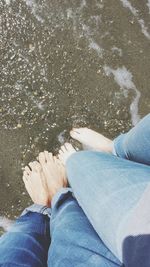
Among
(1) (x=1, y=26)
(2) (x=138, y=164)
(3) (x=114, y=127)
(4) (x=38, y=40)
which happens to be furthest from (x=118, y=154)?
(1) (x=1, y=26)

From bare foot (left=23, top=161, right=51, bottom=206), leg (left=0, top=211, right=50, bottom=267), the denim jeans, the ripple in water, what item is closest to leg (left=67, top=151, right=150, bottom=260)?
the denim jeans

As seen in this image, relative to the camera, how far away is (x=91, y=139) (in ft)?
7.66

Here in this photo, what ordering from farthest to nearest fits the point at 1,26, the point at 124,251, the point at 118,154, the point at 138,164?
the point at 1,26, the point at 118,154, the point at 138,164, the point at 124,251

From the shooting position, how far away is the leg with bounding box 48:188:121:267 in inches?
53.6

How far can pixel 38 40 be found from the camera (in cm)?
238

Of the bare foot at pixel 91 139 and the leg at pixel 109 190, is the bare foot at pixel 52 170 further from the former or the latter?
the leg at pixel 109 190

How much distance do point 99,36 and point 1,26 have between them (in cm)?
56

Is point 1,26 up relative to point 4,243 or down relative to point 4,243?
up

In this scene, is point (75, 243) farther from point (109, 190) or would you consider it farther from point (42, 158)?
point (42, 158)

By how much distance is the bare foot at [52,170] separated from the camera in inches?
91.1

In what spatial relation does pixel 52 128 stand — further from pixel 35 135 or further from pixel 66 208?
pixel 66 208

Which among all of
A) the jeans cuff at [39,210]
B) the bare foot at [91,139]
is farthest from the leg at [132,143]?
Result: the jeans cuff at [39,210]

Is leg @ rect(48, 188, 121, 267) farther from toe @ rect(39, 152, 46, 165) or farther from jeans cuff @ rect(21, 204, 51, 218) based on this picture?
toe @ rect(39, 152, 46, 165)

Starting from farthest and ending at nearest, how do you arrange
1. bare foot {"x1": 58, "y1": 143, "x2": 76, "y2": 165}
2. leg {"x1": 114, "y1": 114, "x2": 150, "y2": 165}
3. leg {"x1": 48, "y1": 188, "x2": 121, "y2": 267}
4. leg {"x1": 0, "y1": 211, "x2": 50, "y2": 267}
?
bare foot {"x1": 58, "y1": 143, "x2": 76, "y2": 165} < leg {"x1": 114, "y1": 114, "x2": 150, "y2": 165} < leg {"x1": 0, "y1": 211, "x2": 50, "y2": 267} < leg {"x1": 48, "y1": 188, "x2": 121, "y2": 267}
